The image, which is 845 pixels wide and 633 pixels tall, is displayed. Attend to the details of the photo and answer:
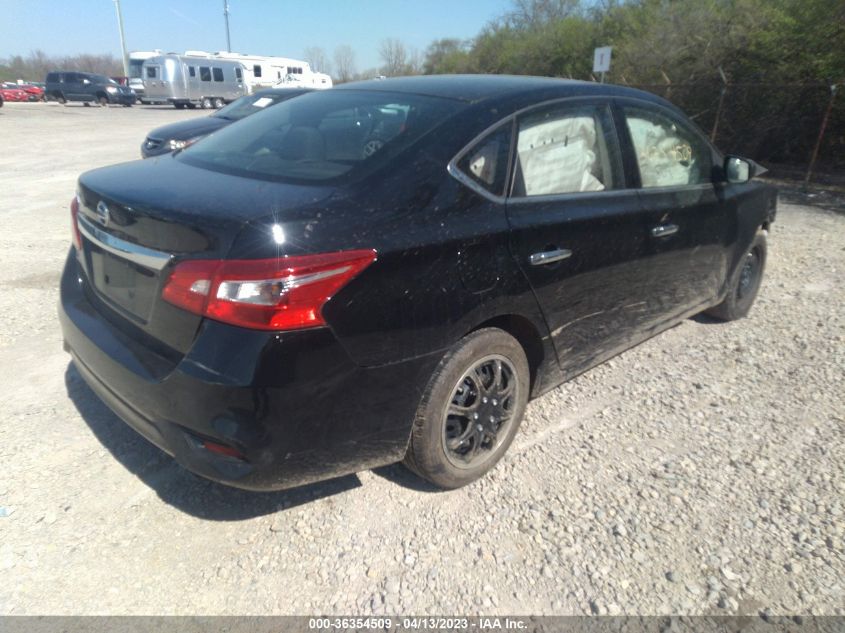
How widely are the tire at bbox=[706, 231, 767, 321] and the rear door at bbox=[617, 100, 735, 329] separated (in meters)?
0.49

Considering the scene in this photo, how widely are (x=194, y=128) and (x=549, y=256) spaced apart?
322 inches

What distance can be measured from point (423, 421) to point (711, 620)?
4.03ft

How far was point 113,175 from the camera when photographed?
257 cm

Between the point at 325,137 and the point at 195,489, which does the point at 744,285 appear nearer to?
the point at 325,137

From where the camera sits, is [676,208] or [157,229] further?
[676,208]

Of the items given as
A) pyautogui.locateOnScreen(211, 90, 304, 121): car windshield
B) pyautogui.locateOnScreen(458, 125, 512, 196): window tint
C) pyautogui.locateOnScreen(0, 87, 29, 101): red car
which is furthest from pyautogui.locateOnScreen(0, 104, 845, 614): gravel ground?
pyautogui.locateOnScreen(0, 87, 29, 101): red car

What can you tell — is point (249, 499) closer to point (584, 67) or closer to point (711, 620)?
point (711, 620)

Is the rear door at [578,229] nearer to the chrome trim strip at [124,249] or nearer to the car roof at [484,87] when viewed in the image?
the car roof at [484,87]

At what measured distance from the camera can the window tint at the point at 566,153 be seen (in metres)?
2.70

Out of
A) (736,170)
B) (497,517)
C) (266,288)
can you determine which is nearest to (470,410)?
(497,517)

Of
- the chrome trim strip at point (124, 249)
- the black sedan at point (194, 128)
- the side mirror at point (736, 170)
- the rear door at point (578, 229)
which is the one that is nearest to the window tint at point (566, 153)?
the rear door at point (578, 229)

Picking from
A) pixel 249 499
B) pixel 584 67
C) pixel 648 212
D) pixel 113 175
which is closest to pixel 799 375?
pixel 648 212

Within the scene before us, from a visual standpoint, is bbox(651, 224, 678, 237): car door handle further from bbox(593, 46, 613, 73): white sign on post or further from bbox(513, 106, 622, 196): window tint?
bbox(593, 46, 613, 73): white sign on post

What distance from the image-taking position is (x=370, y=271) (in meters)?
2.06
